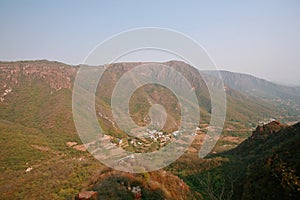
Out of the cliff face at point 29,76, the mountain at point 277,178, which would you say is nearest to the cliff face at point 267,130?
the mountain at point 277,178

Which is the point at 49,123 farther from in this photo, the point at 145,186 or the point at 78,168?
the point at 145,186

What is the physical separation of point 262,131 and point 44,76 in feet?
220

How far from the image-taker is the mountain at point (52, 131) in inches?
1104

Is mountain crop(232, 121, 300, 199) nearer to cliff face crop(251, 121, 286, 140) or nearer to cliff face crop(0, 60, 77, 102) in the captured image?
cliff face crop(251, 121, 286, 140)

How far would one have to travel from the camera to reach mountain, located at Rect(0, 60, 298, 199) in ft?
92.0

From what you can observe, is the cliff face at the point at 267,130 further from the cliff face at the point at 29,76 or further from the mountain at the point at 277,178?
the cliff face at the point at 29,76

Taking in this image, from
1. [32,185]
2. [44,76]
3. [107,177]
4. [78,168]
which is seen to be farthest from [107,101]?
[107,177]

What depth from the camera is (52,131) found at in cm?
5344

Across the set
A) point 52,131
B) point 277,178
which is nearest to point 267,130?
point 277,178

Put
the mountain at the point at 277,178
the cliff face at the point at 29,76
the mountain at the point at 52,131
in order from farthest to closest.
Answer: the cliff face at the point at 29,76, the mountain at the point at 52,131, the mountain at the point at 277,178

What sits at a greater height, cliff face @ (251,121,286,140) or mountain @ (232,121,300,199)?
mountain @ (232,121,300,199)

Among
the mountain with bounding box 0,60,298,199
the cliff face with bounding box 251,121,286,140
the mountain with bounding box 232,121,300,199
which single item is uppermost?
the mountain with bounding box 232,121,300,199

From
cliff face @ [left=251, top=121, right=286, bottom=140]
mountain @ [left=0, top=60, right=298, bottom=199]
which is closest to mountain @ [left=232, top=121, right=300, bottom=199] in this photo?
mountain @ [left=0, top=60, right=298, bottom=199]

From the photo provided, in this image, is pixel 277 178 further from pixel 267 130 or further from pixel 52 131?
pixel 52 131
